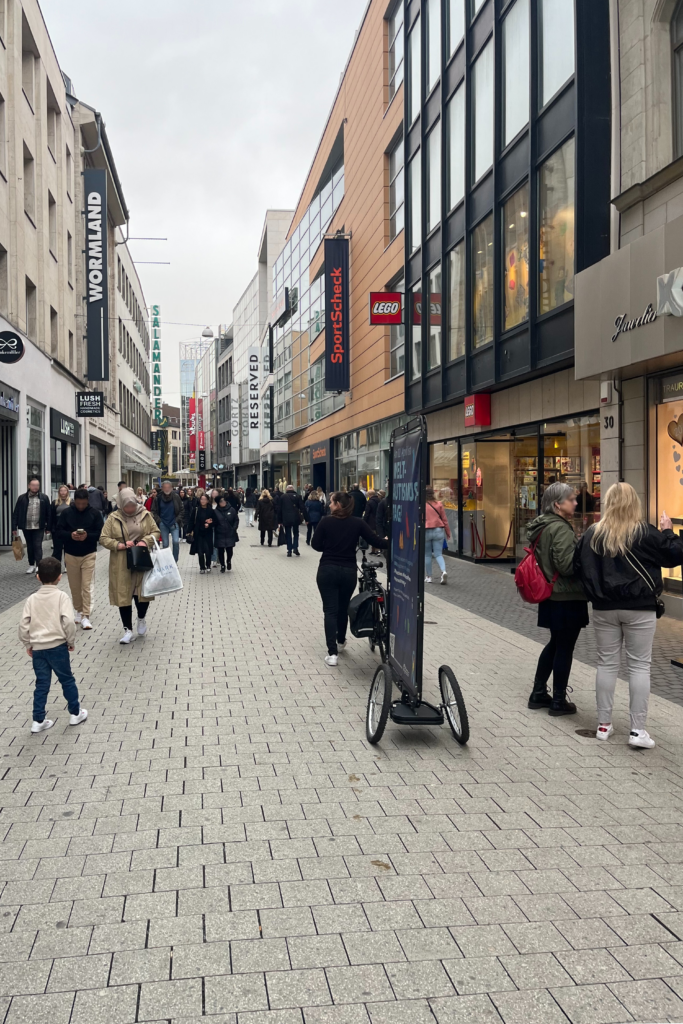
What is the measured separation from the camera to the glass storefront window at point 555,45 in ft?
41.1

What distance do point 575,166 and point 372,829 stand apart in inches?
431

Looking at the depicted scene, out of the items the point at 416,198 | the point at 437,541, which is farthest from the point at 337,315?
the point at 437,541

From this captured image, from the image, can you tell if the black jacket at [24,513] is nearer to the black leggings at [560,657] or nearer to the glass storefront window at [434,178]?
the black leggings at [560,657]

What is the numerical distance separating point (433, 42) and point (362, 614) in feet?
59.4

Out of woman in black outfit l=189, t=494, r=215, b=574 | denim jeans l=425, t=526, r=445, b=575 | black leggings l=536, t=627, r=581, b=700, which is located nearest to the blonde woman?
black leggings l=536, t=627, r=581, b=700

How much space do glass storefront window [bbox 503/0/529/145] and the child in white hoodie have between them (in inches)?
495

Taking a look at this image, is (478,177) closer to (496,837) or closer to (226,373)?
(496,837)

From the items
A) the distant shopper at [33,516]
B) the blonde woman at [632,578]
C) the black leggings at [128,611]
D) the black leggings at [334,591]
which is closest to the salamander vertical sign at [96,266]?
the distant shopper at [33,516]

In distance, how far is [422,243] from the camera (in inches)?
822

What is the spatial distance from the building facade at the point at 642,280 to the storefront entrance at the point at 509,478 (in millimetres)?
1898

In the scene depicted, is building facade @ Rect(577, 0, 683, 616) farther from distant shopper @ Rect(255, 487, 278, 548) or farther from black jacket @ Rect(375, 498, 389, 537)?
distant shopper @ Rect(255, 487, 278, 548)

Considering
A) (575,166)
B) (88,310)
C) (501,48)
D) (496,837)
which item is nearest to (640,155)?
(575,166)

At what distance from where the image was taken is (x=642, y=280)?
9695 millimetres

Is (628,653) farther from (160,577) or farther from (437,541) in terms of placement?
(437,541)
